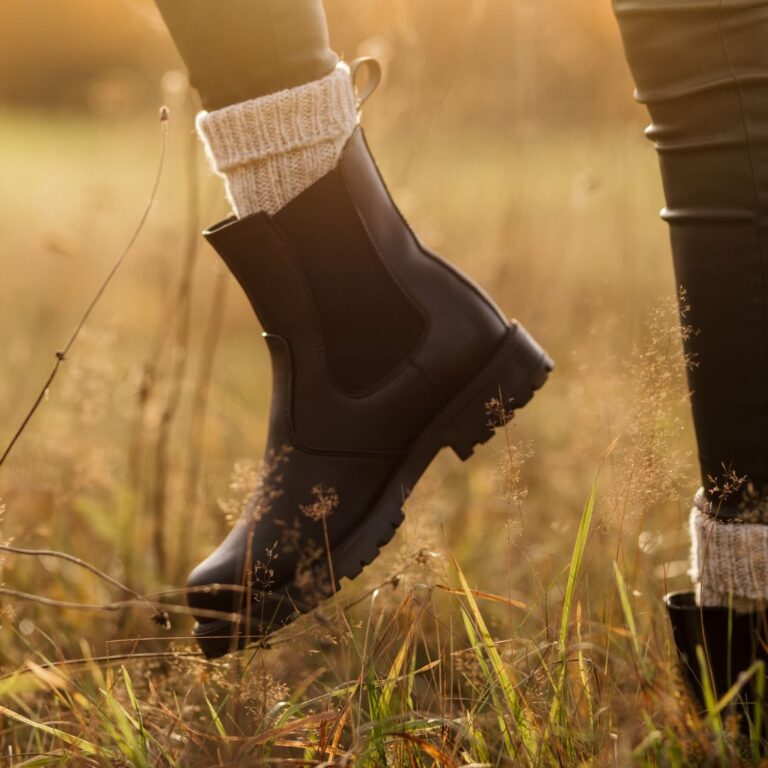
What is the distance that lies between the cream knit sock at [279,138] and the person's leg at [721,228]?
0.37m

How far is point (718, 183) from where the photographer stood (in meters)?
1.15

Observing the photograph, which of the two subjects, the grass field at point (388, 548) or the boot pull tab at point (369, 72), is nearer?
the grass field at point (388, 548)

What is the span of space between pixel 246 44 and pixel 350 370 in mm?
446

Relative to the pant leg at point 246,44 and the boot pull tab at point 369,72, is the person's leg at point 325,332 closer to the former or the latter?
the pant leg at point 246,44

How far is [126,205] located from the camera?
586 centimetres

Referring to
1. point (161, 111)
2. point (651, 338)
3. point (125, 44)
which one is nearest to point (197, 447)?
point (161, 111)

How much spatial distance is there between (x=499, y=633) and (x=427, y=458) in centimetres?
31

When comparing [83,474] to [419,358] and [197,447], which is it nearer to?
[197,447]

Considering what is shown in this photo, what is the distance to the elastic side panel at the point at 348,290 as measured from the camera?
1.41 meters

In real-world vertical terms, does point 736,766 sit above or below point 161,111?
below

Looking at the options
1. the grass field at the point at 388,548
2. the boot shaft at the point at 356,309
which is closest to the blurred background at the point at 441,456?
the grass field at the point at 388,548

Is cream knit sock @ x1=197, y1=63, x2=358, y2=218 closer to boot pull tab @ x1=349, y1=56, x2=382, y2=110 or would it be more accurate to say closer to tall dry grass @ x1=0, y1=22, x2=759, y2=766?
boot pull tab @ x1=349, y1=56, x2=382, y2=110

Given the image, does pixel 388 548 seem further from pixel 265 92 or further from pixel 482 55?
pixel 482 55

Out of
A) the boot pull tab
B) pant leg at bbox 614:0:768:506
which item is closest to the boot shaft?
the boot pull tab
